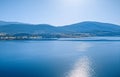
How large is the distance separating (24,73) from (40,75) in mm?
1915

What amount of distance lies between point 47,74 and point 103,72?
6033mm

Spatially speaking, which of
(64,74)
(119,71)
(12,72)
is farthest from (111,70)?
(12,72)

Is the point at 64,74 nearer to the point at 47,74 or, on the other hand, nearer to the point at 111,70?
the point at 47,74

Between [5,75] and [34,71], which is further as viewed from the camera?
[34,71]

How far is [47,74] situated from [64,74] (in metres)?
1.81

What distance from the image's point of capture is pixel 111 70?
2161 centimetres

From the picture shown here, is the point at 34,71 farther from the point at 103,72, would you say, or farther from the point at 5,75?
the point at 103,72

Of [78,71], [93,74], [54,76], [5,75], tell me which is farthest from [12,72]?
[93,74]

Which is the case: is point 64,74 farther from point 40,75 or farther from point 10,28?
point 10,28

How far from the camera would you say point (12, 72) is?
20844 mm

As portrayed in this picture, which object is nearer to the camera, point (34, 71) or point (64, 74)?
point (64, 74)

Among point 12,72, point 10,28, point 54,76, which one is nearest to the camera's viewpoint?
point 54,76

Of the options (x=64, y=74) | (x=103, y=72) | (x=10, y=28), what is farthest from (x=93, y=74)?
(x=10, y=28)

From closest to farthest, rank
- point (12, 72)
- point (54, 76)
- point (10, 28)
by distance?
point (54, 76)
point (12, 72)
point (10, 28)
